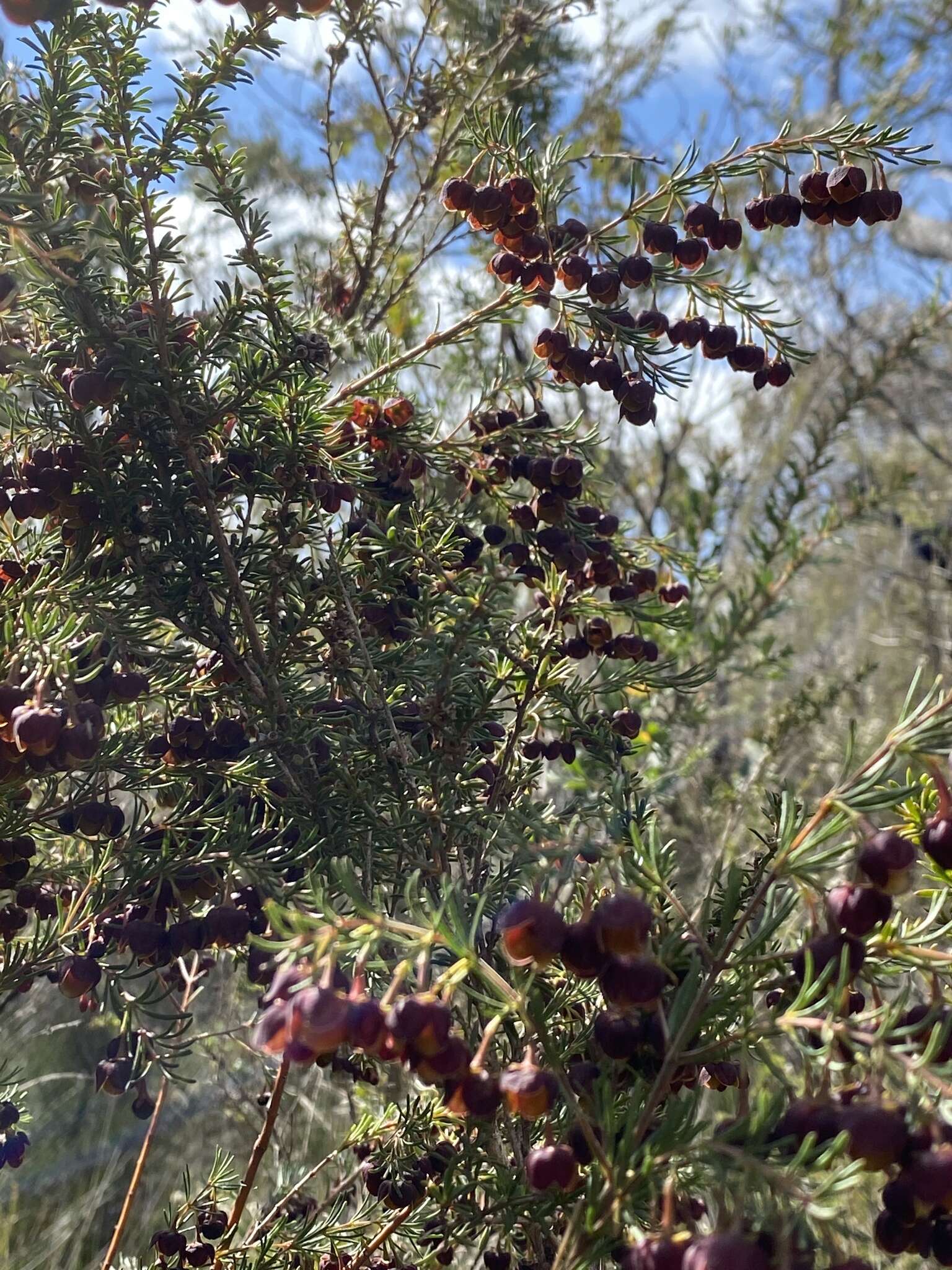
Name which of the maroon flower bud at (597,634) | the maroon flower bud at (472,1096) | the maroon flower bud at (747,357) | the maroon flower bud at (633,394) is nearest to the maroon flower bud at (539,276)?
the maroon flower bud at (633,394)

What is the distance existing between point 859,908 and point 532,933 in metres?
0.20

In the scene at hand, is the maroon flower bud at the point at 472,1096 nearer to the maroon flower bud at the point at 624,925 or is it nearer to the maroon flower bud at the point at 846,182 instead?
the maroon flower bud at the point at 624,925

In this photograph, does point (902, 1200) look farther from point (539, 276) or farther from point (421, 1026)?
point (539, 276)

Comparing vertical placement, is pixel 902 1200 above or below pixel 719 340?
below

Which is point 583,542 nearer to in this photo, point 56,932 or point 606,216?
point 56,932

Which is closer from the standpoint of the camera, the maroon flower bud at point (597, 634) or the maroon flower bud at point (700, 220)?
the maroon flower bud at point (700, 220)

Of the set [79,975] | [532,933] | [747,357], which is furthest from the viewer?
[747,357]

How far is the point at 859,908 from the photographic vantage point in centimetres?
60

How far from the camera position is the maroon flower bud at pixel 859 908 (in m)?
0.59

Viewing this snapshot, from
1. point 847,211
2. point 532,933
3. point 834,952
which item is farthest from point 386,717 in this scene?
point 847,211

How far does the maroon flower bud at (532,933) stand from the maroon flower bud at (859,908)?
6.8 inches

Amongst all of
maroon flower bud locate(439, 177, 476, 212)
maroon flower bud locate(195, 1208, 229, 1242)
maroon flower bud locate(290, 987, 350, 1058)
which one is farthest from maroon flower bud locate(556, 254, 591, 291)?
maroon flower bud locate(195, 1208, 229, 1242)

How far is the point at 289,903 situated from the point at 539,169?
761mm

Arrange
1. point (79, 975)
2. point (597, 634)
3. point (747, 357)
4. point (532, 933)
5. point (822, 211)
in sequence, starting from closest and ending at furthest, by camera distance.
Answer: point (532, 933) → point (79, 975) → point (822, 211) → point (747, 357) → point (597, 634)
